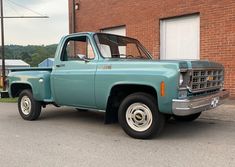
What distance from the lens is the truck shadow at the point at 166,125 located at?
6829mm

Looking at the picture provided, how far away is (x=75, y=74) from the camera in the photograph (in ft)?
24.5

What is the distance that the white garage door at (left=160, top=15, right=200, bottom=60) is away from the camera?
12133 mm

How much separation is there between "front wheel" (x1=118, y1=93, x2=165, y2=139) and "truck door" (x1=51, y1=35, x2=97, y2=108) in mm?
900

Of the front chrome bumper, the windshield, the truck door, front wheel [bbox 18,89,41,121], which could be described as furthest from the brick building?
front wheel [bbox 18,89,41,121]

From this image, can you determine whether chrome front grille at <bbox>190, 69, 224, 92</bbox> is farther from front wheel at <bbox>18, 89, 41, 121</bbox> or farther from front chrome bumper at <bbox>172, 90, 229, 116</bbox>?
front wheel at <bbox>18, 89, 41, 121</bbox>

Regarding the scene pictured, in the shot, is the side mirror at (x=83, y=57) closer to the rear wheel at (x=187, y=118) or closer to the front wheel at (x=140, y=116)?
the front wheel at (x=140, y=116)

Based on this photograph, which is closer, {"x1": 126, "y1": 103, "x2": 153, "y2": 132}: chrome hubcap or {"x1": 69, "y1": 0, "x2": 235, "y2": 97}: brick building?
{"x1": 126, "y1": 103, "x2": 153, "y2": 132}: chrome hubcap

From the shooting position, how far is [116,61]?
6781mm

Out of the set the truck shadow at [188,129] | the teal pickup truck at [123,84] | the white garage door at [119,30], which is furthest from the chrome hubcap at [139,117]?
the white garage door at [119,30]

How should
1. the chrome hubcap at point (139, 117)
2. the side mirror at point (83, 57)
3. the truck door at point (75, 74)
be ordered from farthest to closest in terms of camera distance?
the side mirror at point (83, 57), the truck door at point (75, 74), the chrome hubcap at point (139, 117)

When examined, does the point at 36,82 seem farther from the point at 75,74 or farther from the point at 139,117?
the point at 139,117

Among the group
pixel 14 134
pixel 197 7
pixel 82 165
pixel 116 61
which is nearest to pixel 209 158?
pixel 82 165

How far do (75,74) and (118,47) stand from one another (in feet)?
3.74

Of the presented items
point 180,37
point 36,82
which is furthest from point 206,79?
point 180,37
